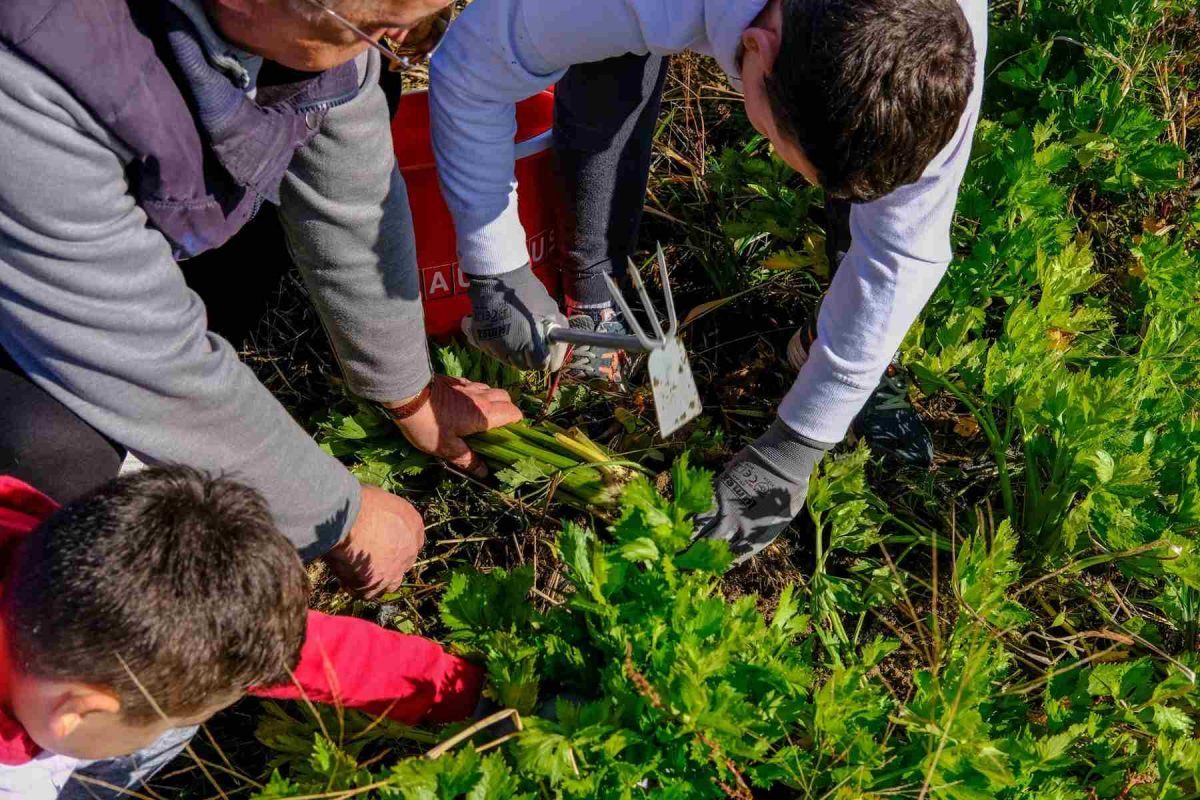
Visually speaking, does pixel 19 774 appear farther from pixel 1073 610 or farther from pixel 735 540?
pixel 1073 610

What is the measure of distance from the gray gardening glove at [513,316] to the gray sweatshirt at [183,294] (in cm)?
13

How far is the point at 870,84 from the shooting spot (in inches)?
57.0

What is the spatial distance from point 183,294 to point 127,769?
0.84m

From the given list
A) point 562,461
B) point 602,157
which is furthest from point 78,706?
point 602,157

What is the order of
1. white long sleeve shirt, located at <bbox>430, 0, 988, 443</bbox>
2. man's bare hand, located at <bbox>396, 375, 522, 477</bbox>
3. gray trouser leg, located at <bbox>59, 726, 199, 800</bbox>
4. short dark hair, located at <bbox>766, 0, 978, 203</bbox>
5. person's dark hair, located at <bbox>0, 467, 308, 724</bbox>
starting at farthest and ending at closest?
man's bare hand, located at <bbox>396, 375, 522, 477</bbox>, white long sleeve shirt, located at <bbox>430, 0, 988, 443</bbox>, gray trouser leg, located at <bbox>59, 726, 199, 800</bbox>, short dark hair, located at <bbox>766, 0, 978, 203</bbox>, person's dark hair, located at <bbox>0, 467, 308, 724</bbox>

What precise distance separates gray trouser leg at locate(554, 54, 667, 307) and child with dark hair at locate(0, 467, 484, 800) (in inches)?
46.0

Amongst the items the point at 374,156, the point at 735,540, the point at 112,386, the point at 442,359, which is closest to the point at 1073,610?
the point at 735,540

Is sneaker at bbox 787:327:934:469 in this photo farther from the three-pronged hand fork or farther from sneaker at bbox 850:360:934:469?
the three-pronged hand fork

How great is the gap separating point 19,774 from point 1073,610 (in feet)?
6.63

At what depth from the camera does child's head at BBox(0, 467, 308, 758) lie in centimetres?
125

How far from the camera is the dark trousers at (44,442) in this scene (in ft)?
5.01

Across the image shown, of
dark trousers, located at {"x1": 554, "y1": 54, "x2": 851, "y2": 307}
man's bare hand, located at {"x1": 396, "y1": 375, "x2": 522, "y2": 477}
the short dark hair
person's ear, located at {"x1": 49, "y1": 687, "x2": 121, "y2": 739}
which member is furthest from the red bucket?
person's ear, located at {"x1": 49, "y1": 687, "x2": 121, "y2": 739}

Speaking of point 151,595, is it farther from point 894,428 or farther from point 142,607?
point 894,428

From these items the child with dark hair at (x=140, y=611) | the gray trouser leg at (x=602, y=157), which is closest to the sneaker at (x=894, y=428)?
the gray trouser leg at (x=602, y=157)
